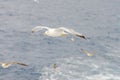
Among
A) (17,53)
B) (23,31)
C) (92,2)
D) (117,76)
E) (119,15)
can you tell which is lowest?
(117,76)

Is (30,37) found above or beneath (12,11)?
beneath

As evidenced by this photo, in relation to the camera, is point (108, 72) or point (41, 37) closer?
point (108, 72)

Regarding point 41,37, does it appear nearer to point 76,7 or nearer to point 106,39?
point 106,39

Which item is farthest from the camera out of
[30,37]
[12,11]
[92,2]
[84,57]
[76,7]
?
[92,2]

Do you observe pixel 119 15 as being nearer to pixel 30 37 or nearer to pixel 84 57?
pixel 30 37

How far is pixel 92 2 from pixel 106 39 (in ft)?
158

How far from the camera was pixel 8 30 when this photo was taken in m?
64.2

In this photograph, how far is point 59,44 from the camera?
57.8 m

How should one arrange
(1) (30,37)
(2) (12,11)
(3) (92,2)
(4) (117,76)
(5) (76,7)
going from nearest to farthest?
(4) (117,76), (1) (30,37), (2) (12,11), (5) (76,7), (3) (92,2)

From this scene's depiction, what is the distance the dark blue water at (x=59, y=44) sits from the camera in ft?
144

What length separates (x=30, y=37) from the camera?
200 ft

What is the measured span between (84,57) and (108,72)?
23.0 ft

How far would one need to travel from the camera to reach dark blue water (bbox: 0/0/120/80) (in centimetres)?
4378

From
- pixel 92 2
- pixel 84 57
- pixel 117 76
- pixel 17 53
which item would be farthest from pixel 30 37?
pixel 92 2
